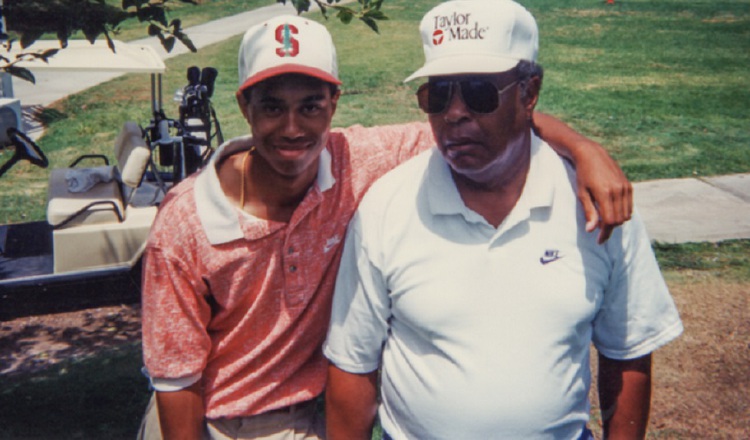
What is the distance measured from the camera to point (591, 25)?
69.7 feet

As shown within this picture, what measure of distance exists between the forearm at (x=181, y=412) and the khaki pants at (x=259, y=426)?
101mm

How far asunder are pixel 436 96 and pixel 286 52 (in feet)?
1.44

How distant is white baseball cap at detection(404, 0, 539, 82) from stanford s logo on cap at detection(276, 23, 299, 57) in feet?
1.17

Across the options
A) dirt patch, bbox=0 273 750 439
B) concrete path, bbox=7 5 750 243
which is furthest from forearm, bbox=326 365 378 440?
concrete path, bbox=7 5 750 243

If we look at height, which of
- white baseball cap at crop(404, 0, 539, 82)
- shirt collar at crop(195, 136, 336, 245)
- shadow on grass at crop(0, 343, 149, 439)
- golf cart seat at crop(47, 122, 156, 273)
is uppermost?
white baseball cap at crop(404, 0, 539, 82)

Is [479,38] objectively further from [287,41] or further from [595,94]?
[595,94]

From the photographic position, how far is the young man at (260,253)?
2.24 meters

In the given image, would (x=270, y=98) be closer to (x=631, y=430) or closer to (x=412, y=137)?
(x=412, y=137)

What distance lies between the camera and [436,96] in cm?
231

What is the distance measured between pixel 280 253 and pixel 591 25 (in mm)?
20462

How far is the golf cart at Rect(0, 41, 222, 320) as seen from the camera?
5.12m

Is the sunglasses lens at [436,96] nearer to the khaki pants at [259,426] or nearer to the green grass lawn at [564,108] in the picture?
the khaki pants at [259,426]

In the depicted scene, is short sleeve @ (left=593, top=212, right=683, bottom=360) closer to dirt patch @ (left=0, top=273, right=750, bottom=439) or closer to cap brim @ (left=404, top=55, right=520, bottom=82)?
cap brim @ (left=404, top=55, right=520, bottom=82)

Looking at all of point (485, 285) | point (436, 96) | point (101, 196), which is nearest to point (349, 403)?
point (485, 285)
